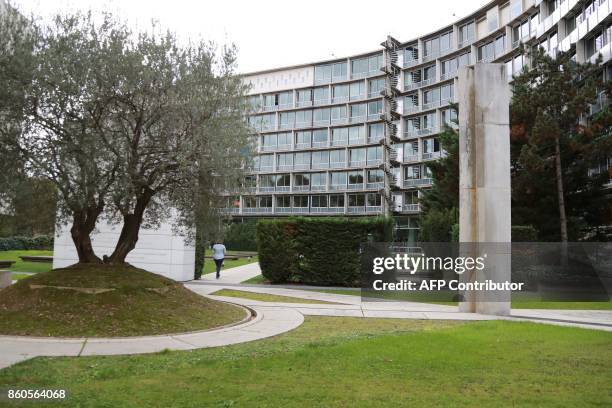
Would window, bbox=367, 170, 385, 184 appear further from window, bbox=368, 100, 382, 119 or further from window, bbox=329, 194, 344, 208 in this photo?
window, bbox=368, 100, 382, 119

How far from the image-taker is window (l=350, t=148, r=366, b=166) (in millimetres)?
65963

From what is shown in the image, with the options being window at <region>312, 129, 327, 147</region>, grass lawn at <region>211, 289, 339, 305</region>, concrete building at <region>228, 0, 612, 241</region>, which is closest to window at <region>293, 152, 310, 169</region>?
concrete building at <region>228, 0, 612, 241</region>

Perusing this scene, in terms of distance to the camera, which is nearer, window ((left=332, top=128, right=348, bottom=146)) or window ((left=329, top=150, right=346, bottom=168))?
window ((left=329, top=150, right=346, bottom=168))

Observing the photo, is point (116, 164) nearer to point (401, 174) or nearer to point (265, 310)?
point (265, 310)

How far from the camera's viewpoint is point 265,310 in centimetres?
1216

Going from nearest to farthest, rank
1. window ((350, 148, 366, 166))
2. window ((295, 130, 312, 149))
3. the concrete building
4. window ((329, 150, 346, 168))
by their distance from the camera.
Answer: the concrete building < window ((350, 148, 366, 166)) < window ((329, 150, 346, 168)) < window ((295, 130, 312, 149))

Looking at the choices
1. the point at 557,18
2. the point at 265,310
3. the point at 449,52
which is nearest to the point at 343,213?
the point at 449,52

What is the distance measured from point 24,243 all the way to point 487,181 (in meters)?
40.9

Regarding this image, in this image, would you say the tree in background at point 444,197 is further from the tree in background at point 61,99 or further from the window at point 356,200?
the window at point 356,200

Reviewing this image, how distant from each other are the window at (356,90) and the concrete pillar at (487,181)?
182ft

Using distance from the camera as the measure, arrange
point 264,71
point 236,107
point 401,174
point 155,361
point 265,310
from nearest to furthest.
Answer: point 155,361 < point 236,107 < point 265,310 < point 401,174 < point 264,71

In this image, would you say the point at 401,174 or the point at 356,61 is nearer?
the point at 401,174

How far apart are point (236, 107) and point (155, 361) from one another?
5652 mm

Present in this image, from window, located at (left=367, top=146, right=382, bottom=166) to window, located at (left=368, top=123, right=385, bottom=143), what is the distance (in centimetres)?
101
